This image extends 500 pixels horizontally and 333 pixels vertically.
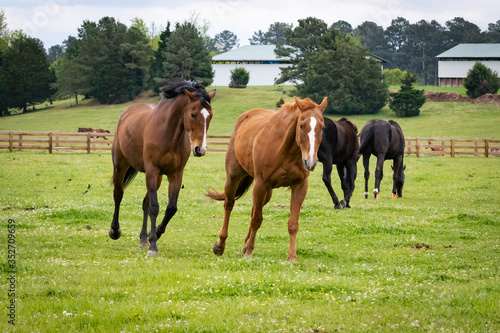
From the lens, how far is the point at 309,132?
→ 7.26 meters

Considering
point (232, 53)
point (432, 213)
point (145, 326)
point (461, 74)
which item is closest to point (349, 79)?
point (461, 74)

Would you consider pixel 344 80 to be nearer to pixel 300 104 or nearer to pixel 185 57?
pixel 185 57

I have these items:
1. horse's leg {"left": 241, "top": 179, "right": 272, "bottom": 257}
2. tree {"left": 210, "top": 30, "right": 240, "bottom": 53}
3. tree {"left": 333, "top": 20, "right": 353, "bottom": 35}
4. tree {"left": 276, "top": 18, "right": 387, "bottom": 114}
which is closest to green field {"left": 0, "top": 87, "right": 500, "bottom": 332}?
horse's leg {"left": 241, "top": 179, "right": 272, "bottom": 257}

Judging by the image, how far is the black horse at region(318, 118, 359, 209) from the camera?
14484mm

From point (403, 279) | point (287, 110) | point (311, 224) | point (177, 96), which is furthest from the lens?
point (311, 224)

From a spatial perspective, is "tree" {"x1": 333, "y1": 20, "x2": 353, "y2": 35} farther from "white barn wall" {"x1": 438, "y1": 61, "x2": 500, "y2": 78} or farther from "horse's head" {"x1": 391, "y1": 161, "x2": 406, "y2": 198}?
"horse's head" {"x1": 391, "y1": 161, "x2": 406, "y2": 198}

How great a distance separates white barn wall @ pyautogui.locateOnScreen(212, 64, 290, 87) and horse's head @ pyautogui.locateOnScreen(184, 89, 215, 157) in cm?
8961

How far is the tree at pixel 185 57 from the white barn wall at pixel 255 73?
26875 millimetres

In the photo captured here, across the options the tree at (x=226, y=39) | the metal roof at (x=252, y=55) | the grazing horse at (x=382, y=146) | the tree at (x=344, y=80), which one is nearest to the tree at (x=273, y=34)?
the tree at (x=226, y=39)

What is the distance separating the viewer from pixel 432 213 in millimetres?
13531

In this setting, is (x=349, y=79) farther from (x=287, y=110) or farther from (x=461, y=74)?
(x=287, y=110)

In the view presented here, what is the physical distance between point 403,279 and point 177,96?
15.5 ft

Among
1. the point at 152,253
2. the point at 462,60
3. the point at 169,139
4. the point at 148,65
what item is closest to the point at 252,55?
the point at 148,65

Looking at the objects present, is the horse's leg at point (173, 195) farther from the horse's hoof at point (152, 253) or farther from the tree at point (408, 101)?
the tree at point (408, 101)
